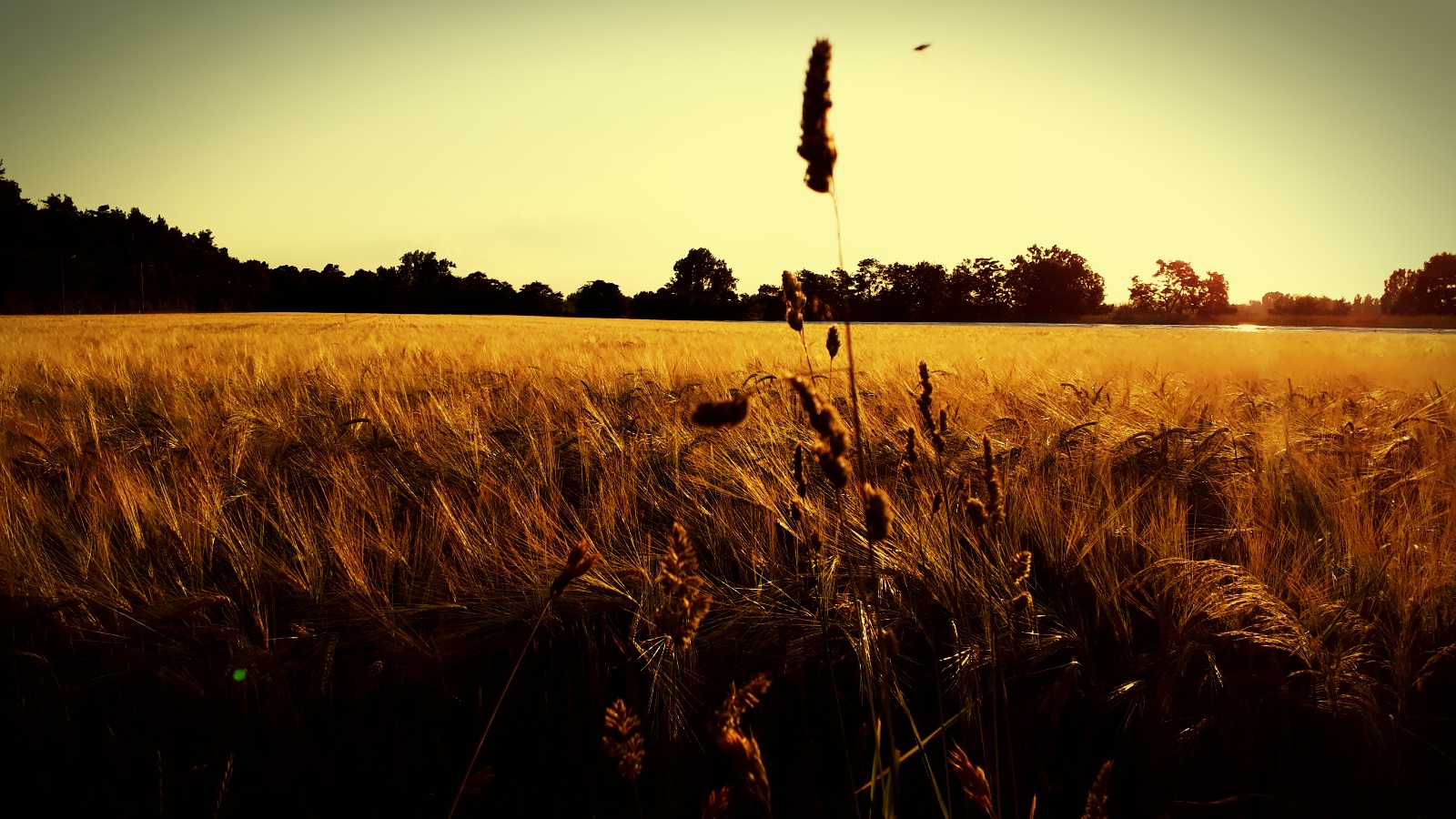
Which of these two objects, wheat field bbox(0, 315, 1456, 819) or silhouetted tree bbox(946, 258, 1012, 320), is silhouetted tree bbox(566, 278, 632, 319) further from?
wheat field bbox(0, 315, 1456, 819)

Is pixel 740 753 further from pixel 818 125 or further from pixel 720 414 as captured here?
pixel 818 125

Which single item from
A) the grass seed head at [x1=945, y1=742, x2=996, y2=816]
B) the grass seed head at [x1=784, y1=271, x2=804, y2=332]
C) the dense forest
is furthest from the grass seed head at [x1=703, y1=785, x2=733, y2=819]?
the dense forest

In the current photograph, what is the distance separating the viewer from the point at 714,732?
54 centimetres

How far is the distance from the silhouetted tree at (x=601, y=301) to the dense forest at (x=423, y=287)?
0.32 ft

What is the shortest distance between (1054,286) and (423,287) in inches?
1753

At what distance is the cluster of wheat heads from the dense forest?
33.3 m

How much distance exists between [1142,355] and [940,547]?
758cm

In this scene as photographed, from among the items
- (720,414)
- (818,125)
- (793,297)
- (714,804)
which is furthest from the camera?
(793,297)

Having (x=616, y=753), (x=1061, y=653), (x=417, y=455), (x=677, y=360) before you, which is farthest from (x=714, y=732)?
(x=677, y=360)

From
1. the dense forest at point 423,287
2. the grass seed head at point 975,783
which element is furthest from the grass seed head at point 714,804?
the dense forest at point 423,287

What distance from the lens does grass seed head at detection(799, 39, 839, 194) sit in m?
0.56

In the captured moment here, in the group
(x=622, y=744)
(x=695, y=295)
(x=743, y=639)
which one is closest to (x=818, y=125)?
(x=622, y=744)

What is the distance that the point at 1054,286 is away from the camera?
152 ft

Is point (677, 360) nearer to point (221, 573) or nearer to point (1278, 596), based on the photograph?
point (221, 573)
